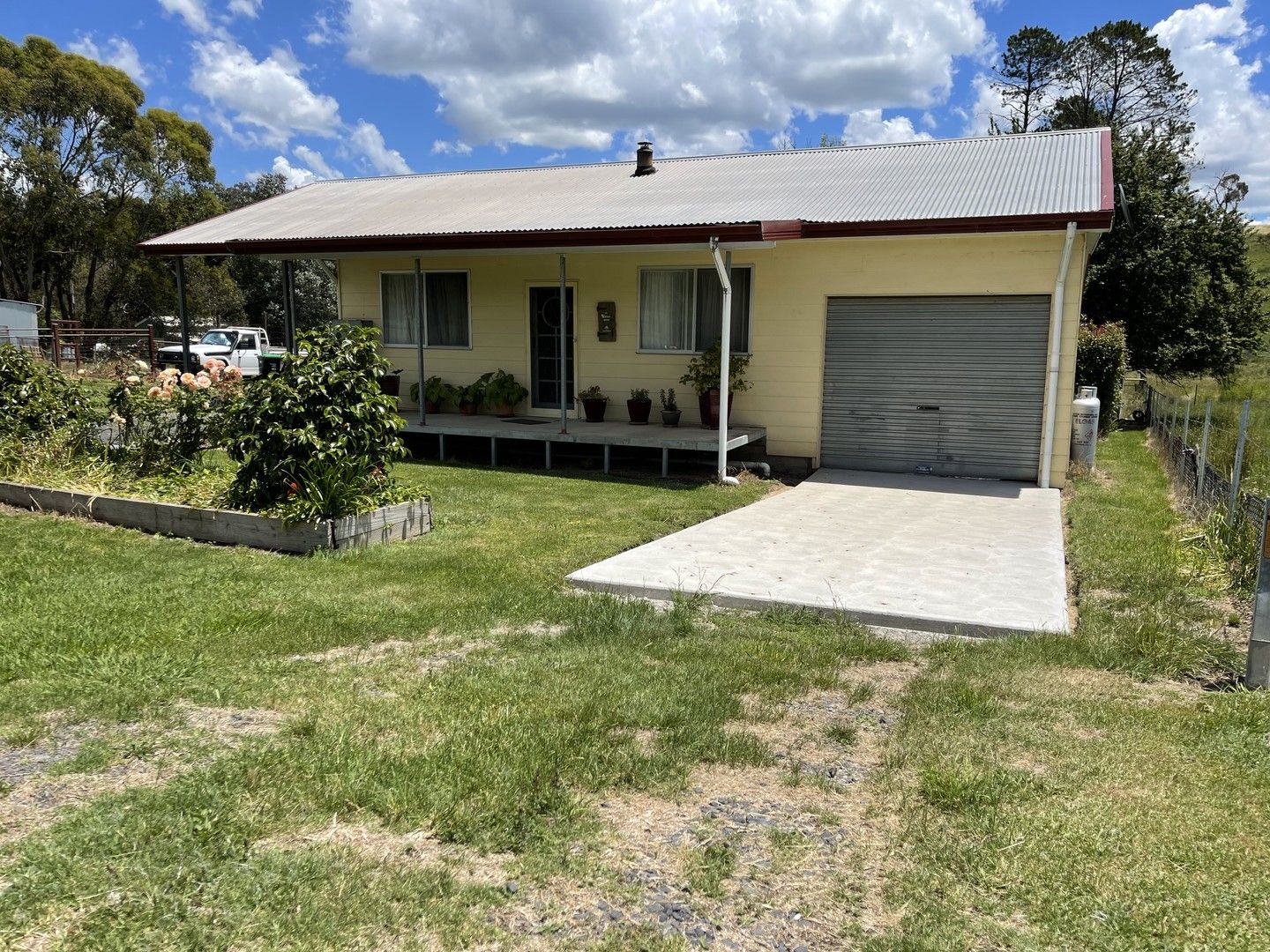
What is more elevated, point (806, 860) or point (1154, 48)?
point (1154, 48)

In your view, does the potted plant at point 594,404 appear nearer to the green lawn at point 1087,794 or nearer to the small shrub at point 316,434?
the small shrub at point 316,434

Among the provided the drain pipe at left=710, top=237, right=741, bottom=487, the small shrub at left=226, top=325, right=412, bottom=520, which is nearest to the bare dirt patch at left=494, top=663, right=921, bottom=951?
the small shrub at left=226, top=325, right=412, bottom=520

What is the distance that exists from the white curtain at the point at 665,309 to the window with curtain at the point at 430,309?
2.89 metres

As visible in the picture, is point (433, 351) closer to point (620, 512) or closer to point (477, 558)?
point (620, 512)

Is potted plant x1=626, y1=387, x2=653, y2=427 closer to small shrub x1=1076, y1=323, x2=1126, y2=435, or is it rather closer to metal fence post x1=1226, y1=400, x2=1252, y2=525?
metal fence post x1=1226, y1=400, x2=1252, y2=525

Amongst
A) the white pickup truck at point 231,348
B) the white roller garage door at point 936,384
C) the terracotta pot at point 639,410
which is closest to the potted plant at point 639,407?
the terracotta pot at point 639,410

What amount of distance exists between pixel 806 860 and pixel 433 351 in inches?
466

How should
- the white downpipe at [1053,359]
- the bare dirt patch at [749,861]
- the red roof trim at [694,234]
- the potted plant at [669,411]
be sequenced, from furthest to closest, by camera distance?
1. the potted plant at [669,411]
2. the white downpipe at [1053,359]
3. the red roof trim at [694,234]
4. the bare dirt patch at [749,861]

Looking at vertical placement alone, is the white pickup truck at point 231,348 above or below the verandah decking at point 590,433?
above

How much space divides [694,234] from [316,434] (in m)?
4.87

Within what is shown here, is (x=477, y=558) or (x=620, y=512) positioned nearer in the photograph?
(x=477, y=558)

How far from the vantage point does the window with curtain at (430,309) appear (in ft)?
44.5

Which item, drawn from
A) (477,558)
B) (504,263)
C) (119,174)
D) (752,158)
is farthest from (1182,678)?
(119,174)

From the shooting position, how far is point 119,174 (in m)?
32.6
